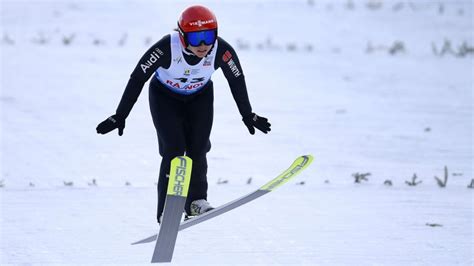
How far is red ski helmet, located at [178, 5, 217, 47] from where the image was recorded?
5781 mm

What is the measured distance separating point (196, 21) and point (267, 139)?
5.71m

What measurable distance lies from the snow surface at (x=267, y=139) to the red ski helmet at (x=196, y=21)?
152 centimetres

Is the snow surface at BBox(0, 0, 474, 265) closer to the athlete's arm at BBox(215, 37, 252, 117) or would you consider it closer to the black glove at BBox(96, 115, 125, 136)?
the black glove at BBox(96, 115, 125, 136)

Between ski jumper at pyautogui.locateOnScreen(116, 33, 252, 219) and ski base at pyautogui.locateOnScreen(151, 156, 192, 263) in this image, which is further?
ski jumper at pyautogui.locateOnScreen(116, 33, 252, 219)

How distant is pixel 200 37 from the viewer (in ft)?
19.0

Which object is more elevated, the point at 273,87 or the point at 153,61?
the point at 153,61

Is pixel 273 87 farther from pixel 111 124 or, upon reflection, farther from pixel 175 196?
pixel 175 196

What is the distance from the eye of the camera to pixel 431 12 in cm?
2180

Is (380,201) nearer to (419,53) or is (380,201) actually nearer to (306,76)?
(306,76)

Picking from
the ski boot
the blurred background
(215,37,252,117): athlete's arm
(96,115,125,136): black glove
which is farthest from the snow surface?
(215,37,252,117): athlete's arm

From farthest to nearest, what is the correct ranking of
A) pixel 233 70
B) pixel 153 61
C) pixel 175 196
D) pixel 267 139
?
pixel 267 139
pixel 233 70
pixel 153 61
pixel 175 196

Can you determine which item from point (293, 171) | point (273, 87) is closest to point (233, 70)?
point (293, 171)

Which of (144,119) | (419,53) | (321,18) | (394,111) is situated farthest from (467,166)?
(321,18)

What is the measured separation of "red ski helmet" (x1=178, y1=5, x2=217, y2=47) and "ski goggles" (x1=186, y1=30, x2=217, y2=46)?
1cm
